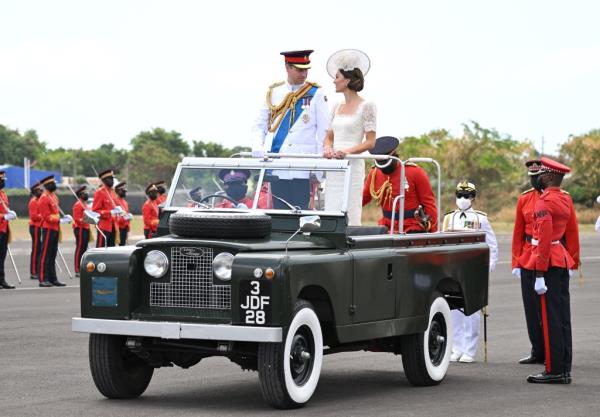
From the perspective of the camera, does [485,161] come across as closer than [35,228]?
No

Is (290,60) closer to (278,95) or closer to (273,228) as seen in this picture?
(278,95)

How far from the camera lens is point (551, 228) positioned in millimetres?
12305

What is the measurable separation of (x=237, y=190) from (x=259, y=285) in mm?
1741

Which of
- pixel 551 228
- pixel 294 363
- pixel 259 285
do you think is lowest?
pixel 294 363

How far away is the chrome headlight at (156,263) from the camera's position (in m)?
10.4

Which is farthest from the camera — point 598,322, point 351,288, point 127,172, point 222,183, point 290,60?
point 127,172

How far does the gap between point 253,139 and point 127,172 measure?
91095 millimetres

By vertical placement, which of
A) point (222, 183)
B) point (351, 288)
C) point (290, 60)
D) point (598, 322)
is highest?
point (290, 60)

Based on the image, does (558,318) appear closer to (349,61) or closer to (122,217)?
(349,61)

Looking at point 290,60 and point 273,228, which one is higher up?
point 290,60

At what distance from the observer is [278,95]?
1267cm

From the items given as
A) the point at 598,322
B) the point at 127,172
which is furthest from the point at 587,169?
the point at 598,322

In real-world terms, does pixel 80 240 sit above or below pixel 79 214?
below

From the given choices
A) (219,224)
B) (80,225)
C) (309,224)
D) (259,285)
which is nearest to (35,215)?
(80,225)
